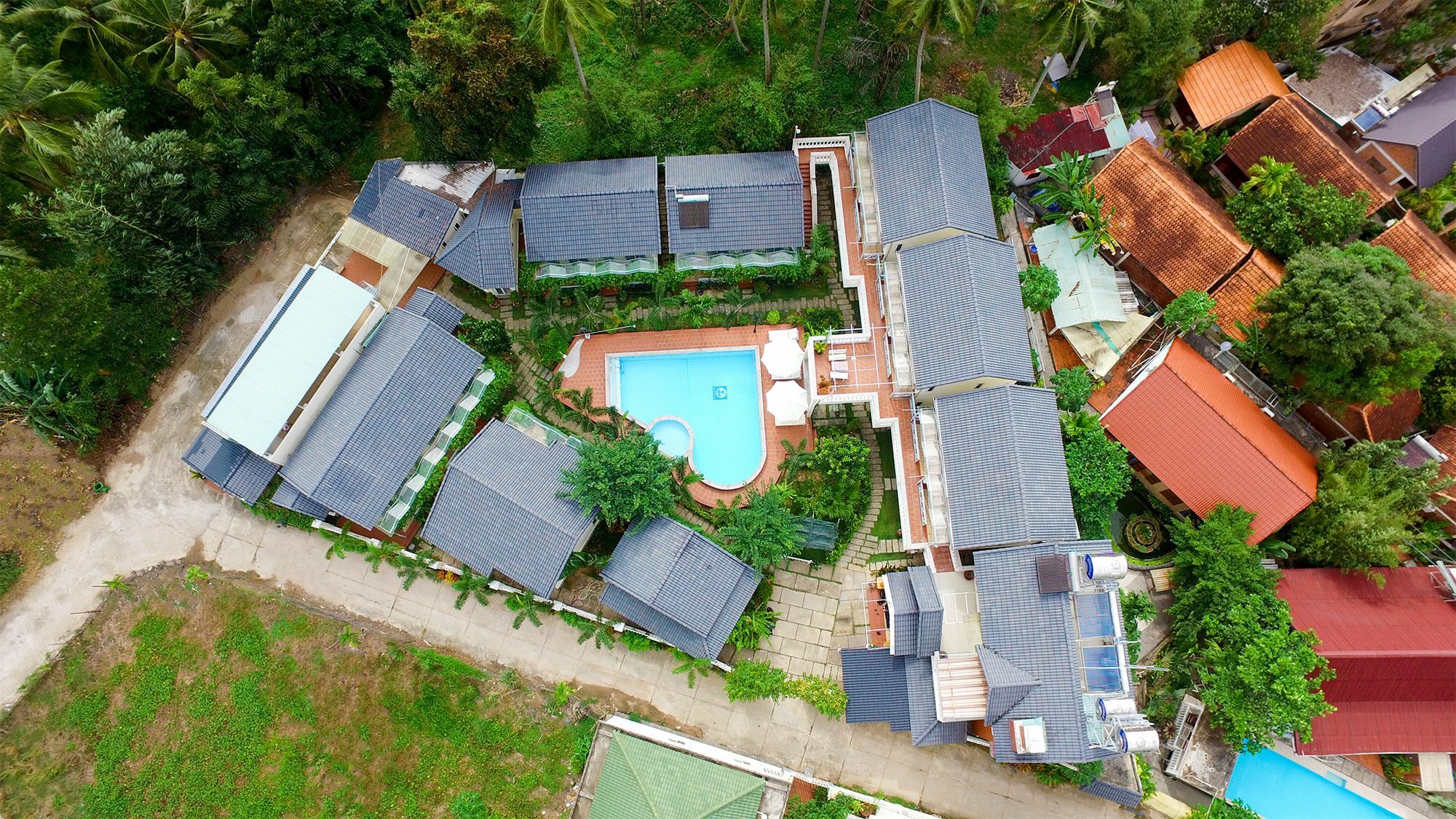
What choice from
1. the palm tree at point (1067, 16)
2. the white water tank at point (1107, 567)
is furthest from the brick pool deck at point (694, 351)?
the palm tree at point (1067, 16)

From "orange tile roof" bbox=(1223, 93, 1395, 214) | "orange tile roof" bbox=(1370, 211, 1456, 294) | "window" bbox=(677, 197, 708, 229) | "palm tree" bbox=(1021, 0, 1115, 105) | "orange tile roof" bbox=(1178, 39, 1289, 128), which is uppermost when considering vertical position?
"orange tile roof" bbox=(1178, 39, 1289, 128)

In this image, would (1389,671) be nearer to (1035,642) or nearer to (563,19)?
(1035,642)

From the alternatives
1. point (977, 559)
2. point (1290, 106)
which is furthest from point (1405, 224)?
point (977, 559)

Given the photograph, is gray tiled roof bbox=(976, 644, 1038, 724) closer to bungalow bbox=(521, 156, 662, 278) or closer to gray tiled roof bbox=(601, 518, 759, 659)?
gray tiled roof bbox=(601, 518, 759, 659)

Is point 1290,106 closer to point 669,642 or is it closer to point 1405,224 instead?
point 1405,224

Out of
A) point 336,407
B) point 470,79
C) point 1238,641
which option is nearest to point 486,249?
point 470,79

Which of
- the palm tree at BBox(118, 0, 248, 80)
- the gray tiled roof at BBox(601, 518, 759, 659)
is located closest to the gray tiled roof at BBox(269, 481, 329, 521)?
the gray tiled roof at BBox(601, 518, 759, 659)
